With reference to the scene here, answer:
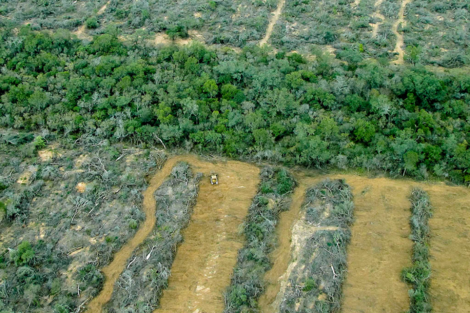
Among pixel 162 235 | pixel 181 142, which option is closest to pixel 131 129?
pixel 181 142

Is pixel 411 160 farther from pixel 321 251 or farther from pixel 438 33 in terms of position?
pixel 438 33

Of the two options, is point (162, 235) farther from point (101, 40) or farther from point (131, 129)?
point (101, 40)

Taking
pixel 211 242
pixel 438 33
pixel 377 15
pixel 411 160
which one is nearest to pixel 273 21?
pixel 377 15

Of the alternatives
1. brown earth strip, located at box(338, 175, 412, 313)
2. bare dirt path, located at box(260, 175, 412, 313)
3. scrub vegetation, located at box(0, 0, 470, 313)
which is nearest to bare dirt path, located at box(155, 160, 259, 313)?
scrub vegetation, located at box(0, 0, 470, 313)

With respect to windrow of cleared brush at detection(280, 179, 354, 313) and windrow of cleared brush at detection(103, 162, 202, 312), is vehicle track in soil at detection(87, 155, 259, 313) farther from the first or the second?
windrow of cleared brush at detection(280, 179, 354, 313)

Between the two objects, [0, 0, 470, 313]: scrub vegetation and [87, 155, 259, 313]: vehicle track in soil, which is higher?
[0, 0, 470, 313]: scrub vegetation

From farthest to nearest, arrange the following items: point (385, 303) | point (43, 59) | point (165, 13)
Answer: point (165, 13) → point (43, 59) → point (385, 303)

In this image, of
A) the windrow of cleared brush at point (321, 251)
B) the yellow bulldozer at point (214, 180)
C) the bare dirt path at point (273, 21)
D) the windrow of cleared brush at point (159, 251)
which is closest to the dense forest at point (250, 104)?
the yellow bulldozer at point (214, 180)
